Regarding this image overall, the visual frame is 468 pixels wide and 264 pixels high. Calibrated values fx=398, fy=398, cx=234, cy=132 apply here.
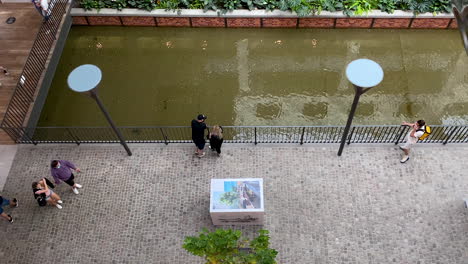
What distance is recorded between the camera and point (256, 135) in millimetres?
11242

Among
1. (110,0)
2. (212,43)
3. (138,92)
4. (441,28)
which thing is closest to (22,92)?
(138,92)

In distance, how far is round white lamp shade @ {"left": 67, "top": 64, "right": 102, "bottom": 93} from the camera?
8.20 m

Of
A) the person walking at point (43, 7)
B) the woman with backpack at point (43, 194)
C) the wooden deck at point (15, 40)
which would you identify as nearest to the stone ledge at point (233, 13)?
the person walking at point (43, 7)

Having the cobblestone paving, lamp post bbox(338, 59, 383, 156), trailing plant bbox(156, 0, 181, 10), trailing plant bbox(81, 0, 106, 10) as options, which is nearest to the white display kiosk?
the cobblestone paving

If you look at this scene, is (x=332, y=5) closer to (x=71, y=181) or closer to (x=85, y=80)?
(x=85, y=80)

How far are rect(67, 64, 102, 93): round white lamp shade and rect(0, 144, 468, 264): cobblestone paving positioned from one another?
2.92m

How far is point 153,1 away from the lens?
1413 centimetres

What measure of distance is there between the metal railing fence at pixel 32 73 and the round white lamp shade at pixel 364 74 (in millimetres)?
8491

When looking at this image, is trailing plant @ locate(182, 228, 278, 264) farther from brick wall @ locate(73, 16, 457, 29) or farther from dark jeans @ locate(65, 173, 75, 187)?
brick wall @ locate(73, 16, 457, 29)

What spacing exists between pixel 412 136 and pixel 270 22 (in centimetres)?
676

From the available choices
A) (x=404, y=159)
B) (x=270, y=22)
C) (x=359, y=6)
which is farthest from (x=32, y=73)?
(x=404, y=159)

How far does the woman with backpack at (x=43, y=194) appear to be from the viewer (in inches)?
360

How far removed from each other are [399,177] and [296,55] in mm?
5641

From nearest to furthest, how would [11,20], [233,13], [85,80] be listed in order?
[85,80], [11,20], [233,13]
